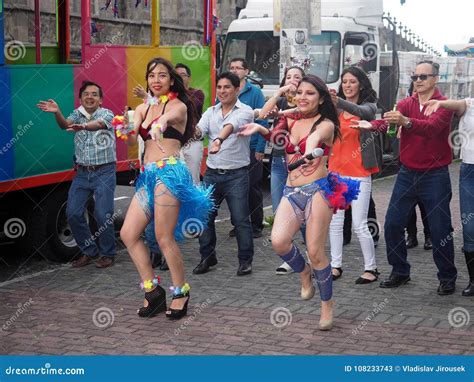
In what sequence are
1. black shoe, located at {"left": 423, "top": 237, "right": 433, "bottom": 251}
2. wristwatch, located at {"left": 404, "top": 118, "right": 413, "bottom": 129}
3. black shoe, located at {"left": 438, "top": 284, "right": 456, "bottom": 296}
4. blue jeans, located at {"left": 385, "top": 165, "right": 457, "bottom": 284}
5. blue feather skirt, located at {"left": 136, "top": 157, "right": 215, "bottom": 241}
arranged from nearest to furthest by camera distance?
1. blue feather skirt, located at {"left": 136, "top": 157, "right": 215, "bottom": 241}
2. wristwatch, located at {"left": 404, "top": 118, "right": 413, "bottom": 129}
3. blue jeans, located at {"left": 385, "top": 165, "right": 457, "bottom": 284}
4. black shoe, located at {"left": 438, "top": 284, "right": 456, "bottom": 296}
5. black shoe, located at {"left": 423, "top": 237, "right": 433, "bottom": 251}

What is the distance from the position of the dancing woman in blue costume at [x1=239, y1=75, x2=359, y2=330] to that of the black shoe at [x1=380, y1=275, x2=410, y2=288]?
1445mm

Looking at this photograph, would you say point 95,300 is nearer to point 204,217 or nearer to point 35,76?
point 204,217

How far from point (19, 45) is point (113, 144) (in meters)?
1.25

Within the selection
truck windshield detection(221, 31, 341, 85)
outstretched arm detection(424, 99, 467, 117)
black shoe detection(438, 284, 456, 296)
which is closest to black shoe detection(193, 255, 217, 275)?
black shoe detection(438, 284, 456, 296)

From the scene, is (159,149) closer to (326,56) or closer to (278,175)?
(278,175)

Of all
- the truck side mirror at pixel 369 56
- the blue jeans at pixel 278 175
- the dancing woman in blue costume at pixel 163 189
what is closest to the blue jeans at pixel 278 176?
the blue jeans at pixel 278 175

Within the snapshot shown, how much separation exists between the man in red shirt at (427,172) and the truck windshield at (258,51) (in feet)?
29.6

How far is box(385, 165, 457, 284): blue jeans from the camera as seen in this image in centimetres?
783

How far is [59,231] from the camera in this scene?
9.63 metres

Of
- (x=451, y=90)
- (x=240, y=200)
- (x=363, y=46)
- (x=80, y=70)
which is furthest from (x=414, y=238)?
(x=451, y=90)

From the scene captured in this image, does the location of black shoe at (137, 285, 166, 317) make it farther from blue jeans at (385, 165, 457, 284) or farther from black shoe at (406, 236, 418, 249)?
black shoe at (406, 236, 418, 249)

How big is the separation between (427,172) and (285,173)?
1855 mm

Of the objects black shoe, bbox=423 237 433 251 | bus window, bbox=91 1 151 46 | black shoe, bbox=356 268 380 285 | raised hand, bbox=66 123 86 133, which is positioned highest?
bus window, bbox=91 1 151 46

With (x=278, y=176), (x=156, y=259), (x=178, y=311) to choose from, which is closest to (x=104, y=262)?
(x=156, y=259)
